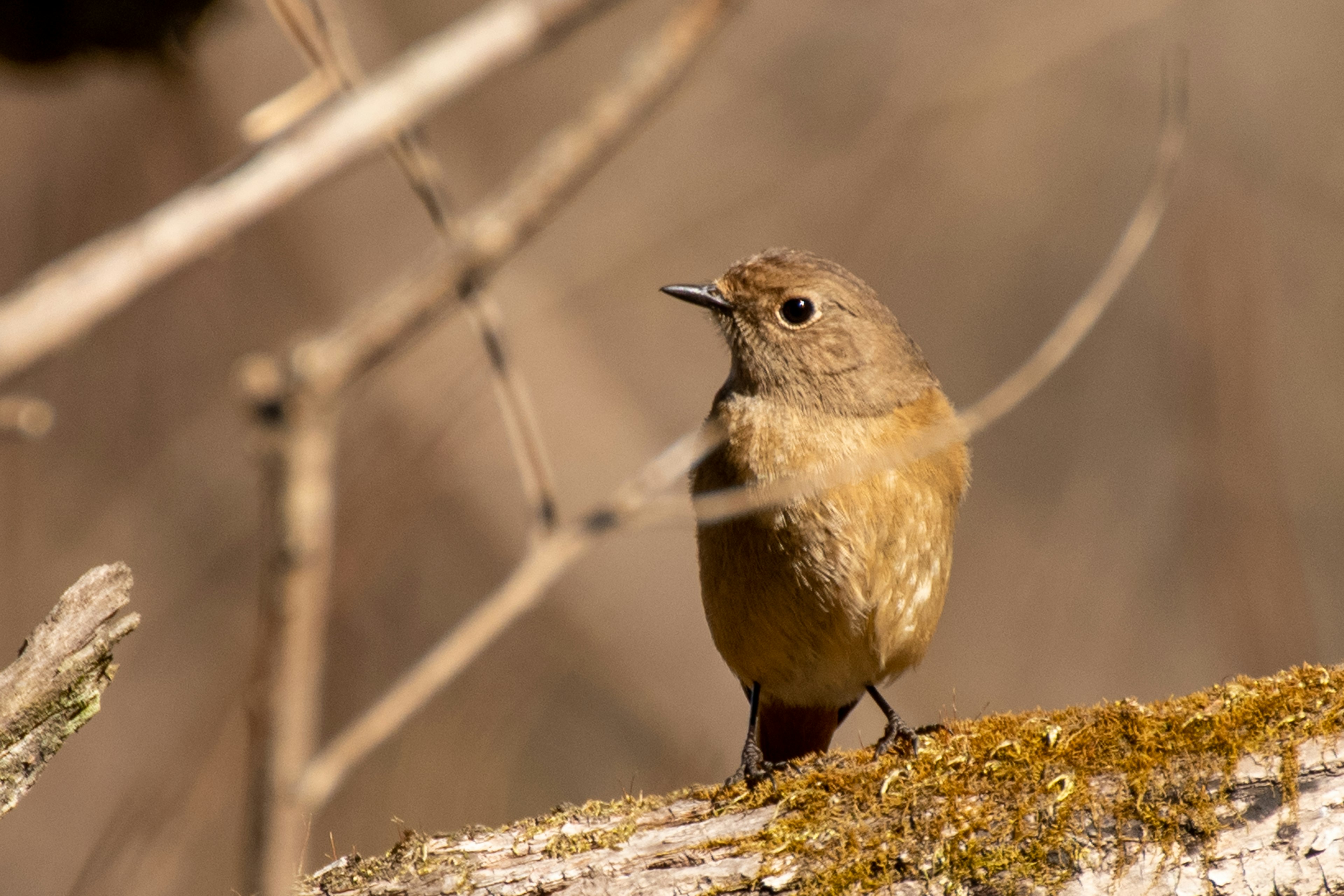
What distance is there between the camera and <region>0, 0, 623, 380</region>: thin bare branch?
1.33m

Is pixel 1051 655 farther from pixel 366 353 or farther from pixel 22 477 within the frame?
pixel 366 353

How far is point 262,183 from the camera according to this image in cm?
140

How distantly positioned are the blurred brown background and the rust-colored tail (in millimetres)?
970

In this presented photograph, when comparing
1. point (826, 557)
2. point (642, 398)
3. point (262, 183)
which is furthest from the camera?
point (642, 398)

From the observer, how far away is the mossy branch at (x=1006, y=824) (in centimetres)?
248

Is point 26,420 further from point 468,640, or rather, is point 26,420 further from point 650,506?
point 650,506

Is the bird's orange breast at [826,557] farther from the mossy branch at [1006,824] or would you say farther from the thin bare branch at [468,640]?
the thin bare branch at [468,640]

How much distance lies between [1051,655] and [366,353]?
5.75 metres

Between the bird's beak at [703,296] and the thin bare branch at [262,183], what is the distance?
2.48 metres

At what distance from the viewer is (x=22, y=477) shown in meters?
5.98

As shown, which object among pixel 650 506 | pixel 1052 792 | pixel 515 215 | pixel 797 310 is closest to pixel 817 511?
pixel 797 310

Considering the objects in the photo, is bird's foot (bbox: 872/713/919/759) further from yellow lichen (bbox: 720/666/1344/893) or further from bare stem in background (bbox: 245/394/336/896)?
bare stem in background (bbox: 245/394/336/896)

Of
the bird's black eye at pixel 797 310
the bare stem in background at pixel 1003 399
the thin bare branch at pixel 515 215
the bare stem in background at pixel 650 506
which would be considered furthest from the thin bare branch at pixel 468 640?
the bird's black eye at pixel 797 310

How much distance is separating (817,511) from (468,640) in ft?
7.20
